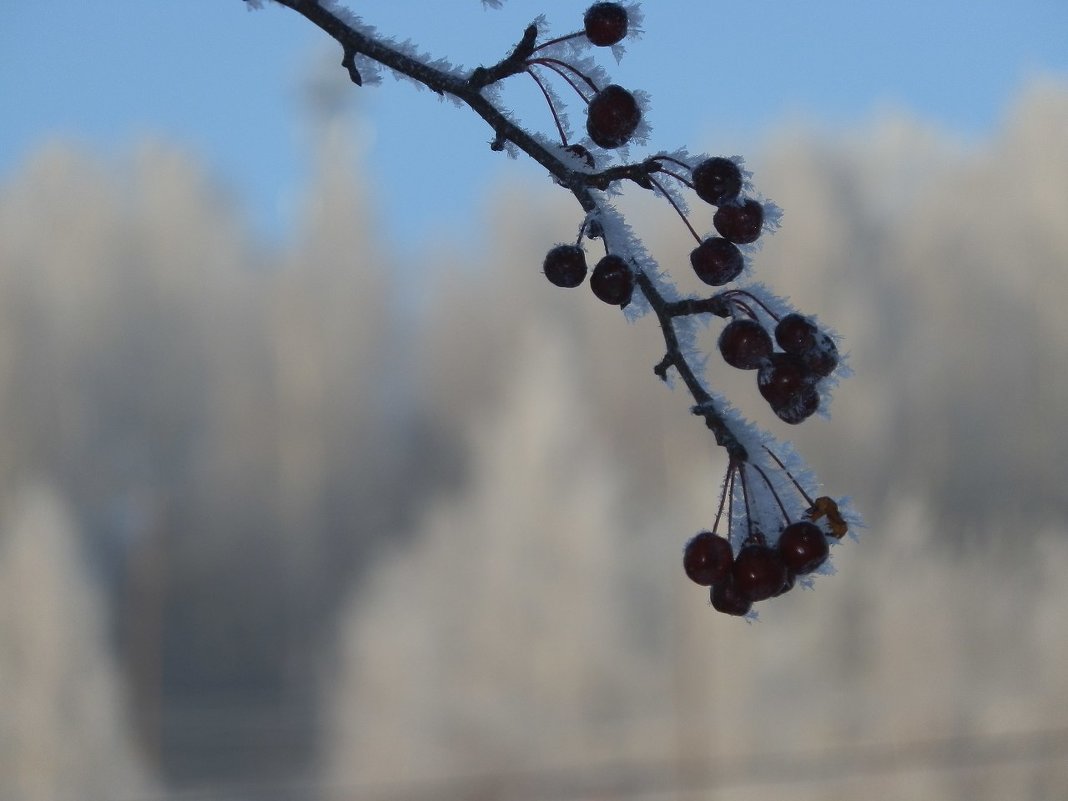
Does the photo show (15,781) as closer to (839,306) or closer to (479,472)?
(479,472)

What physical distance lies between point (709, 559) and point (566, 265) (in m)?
0.13

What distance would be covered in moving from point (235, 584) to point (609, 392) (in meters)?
1.81

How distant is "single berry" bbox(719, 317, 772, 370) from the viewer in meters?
0.40

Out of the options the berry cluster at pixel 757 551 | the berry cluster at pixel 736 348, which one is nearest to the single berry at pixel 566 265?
the berry cluster at pixel 736 348

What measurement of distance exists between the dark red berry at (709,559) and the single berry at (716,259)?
0.11m

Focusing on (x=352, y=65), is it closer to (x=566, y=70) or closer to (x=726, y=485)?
(x=566, y=70)

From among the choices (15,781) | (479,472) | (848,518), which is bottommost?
(15,781)

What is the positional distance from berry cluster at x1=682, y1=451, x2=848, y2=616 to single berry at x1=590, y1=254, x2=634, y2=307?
8 centimetres

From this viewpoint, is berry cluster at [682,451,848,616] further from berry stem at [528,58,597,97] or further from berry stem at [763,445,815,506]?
berry stem at [528,58,597,97]

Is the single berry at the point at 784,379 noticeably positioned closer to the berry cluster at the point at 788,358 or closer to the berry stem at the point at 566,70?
the berry cluster at the point at 788,358

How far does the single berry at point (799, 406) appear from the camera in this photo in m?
0.40

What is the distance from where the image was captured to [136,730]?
14.2 ft

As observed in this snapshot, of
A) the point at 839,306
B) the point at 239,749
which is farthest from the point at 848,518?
the point at 239,749

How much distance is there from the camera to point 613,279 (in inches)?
15.8
